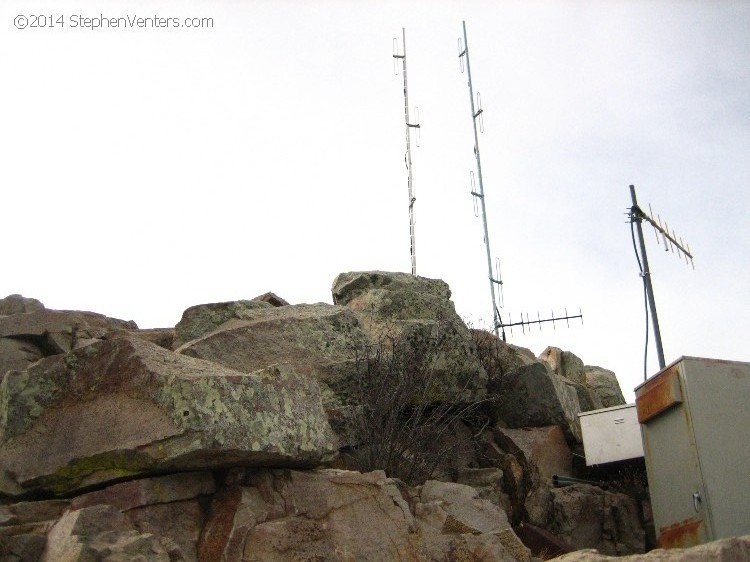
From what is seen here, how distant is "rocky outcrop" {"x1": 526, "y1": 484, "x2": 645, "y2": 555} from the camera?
7.67 meters

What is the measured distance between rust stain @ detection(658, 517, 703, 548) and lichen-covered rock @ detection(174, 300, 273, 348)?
3.67m

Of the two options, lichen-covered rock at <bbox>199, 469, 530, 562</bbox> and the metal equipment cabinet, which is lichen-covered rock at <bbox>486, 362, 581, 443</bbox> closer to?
the metal equipment cabinet

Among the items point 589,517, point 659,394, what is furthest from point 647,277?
point 659,394

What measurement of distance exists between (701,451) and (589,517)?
192 centimetres

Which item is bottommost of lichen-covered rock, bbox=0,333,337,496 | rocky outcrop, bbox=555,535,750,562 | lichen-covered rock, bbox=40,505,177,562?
rocky outcrop, bbox=555,535,750,562

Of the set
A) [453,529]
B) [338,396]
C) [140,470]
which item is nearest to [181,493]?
[140,470]

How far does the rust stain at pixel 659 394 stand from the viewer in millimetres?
6527

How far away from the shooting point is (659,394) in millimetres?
6793

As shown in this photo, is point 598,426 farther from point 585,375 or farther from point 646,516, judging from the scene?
point 585,375

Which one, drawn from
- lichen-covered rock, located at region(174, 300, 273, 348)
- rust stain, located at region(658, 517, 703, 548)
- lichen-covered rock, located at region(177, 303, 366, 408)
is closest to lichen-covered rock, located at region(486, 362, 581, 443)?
lichen-covered rock, located at region(177, 303, 366, 408)

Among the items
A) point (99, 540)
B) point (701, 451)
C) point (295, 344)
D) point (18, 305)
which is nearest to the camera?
point (99, 540)

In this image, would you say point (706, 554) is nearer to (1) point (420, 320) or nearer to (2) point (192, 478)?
(2) point (192, 478)

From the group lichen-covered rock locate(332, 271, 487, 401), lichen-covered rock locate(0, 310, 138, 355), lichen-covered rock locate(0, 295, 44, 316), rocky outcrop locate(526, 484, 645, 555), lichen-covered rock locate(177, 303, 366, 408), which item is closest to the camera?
lichen-covered rock locate(177, 303, 366, 408)

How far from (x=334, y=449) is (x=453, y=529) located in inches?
32.0
